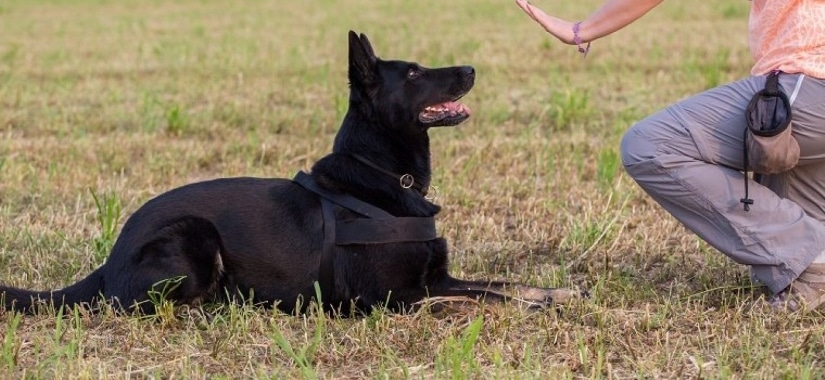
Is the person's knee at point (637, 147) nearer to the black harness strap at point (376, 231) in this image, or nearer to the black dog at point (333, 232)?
the black dog at point (333, 232)

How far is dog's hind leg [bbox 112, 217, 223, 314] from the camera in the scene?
446 cm

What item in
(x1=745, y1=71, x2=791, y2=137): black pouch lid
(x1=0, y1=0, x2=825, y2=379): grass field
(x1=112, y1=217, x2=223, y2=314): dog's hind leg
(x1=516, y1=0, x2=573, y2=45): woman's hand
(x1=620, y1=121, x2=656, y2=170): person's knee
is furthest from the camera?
(x1=516, y1=0, x2=573, y2=45): woman's hand

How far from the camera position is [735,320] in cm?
437

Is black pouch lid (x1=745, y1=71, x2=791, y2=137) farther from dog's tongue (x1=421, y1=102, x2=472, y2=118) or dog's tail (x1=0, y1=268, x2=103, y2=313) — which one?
dog's tail (x1=0, y1=268, x2=103, y2=313)

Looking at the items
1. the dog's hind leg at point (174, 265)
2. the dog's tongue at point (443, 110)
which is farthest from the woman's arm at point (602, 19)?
the dog's hind leg at point (174, 265)

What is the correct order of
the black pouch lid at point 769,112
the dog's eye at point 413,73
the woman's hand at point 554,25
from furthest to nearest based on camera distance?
1. the woman's hand at point 554,25
2. the dog's eye at point 413,73
3. the black pouch lid at point 769,112

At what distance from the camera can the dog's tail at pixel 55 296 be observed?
4.60 m

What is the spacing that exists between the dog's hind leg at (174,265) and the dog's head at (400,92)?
0.83 meters

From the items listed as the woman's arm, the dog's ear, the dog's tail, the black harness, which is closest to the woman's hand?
the woman's arm

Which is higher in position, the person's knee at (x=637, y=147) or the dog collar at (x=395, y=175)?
the person's knee at (x=637, y=147)

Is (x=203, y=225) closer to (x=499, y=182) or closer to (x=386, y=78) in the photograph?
(x=386, y=78)

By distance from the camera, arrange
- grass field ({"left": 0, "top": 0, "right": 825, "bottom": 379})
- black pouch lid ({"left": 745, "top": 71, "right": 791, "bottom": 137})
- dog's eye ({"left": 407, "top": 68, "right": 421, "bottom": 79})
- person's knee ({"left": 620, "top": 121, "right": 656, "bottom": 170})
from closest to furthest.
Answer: grass field ({"left": 0, "top": 0, "right": 825, "bottom": 379}), black pouch lid ({"left": 745, "top": 71, "right": 791, "bottom": 137}), person's knee ({"left": 620, "top": 121, "right": 656, "bottom": 170}), dog's eye ({"left": 407, "top": 68, "right": 421, "bottom": 79})

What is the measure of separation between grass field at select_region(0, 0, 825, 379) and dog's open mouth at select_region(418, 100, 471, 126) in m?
0.80

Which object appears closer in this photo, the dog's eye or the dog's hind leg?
the dog's hind leg
